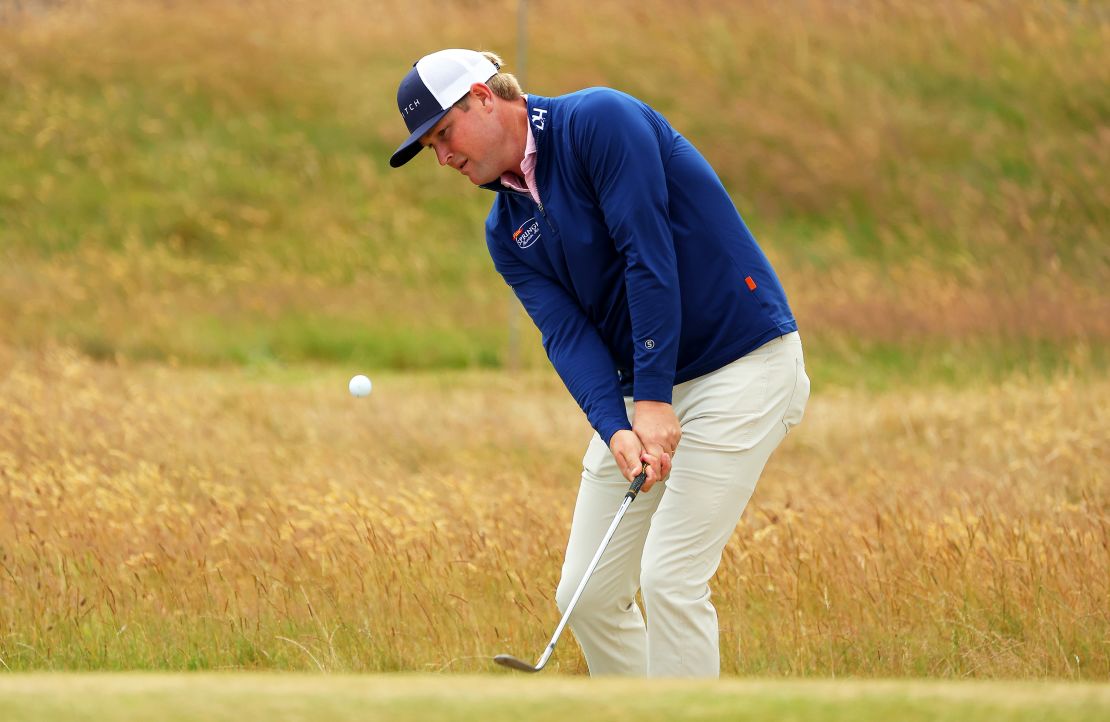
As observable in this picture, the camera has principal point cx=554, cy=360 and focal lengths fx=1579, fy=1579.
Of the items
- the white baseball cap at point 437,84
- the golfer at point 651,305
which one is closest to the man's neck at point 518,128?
the golfer at point 651,305

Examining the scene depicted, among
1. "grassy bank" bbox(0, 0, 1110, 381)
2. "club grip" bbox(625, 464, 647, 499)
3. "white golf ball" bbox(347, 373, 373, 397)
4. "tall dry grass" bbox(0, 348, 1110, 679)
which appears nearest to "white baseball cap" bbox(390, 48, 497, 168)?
"club grip" bbox(625, 464, 647, 499)

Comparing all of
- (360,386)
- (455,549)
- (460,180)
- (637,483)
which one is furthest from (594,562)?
(460,180)

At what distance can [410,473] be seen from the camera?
372 inches

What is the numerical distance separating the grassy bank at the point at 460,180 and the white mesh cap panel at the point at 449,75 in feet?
32.0

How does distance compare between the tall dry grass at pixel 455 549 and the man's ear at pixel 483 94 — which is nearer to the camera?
the man's ear at pixel 483 94

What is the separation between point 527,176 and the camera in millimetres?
4766

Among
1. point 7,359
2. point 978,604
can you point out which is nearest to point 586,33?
point 7,359

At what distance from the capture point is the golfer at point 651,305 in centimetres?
455

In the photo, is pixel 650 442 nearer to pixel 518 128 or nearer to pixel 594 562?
pixel 594 562

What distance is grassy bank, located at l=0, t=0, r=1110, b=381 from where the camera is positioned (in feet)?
50.6

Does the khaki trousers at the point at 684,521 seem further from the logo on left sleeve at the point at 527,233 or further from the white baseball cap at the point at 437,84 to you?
the white baseball cap at the point at 437,84

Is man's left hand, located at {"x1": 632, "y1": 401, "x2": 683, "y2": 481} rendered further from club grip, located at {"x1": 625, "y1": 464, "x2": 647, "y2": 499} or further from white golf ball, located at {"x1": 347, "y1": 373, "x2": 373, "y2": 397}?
white golf ball, located at {"x1": 347, "y1": 373, "x2": 373, "y2": 397}

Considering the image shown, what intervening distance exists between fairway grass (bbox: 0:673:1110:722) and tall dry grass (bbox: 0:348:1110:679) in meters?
2.17

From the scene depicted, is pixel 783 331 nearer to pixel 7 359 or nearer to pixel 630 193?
pixel 630 193
